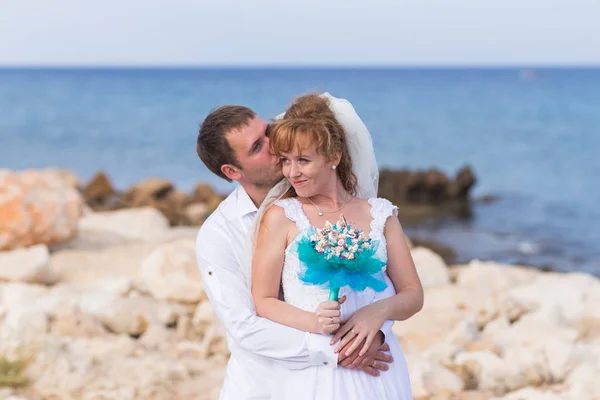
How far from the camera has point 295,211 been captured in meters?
3.63

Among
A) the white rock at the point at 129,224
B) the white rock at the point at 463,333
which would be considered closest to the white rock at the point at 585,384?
the white rock at the point at 463,333

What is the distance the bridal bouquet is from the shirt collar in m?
0.56

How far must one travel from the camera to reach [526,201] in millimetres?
20844

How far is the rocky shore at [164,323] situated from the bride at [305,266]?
2425mm

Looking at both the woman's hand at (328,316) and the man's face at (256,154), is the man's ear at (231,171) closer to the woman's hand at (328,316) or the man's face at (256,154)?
the man's face at (256,154)

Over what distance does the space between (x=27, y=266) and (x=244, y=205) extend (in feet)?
17.7

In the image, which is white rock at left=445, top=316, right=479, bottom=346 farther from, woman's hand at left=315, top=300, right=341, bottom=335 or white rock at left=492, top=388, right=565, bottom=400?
woman's hand at left=315, top=300, right=341, bottom=335

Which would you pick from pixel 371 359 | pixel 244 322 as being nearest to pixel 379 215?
pixel 371 359

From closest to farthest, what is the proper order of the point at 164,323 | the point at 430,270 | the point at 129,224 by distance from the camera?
the point at 164,323
the point at 430,270
the point at 129,224

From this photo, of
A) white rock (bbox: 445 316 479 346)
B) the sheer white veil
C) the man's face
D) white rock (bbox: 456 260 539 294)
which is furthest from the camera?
white rock (bbox: 456 260 539 294)

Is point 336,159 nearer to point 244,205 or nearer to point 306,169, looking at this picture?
point 306,169

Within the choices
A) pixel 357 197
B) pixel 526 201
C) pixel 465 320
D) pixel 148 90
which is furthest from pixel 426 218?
pixel 148 90

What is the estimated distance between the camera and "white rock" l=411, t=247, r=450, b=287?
972cm

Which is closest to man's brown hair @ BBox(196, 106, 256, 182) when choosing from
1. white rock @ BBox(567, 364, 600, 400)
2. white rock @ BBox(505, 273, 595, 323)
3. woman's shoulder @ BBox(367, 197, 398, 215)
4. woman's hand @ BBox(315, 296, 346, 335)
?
woman's shoulder @ BBox(367, 197, 398, 215)
